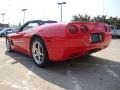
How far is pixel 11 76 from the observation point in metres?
4.77

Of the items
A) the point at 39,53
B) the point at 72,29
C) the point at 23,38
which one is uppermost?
the point at 72,29

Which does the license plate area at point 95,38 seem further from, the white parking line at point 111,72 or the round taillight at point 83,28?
the white parking line at point 111,72

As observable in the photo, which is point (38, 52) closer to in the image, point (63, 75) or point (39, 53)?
point (39, 53)

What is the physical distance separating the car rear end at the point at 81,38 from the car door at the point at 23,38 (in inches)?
62.9

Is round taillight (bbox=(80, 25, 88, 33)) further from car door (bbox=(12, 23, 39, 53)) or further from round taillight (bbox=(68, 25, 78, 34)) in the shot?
car door (bbox=(12, 23, 39, 53))

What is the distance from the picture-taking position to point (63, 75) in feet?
15.8

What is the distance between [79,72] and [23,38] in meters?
2.13

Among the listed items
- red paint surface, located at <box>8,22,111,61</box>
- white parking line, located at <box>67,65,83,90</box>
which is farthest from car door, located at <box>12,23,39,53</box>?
white parking line, located at <box>67,65,83,90</box>

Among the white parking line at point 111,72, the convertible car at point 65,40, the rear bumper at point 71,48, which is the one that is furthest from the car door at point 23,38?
the white parking line at point 111,72

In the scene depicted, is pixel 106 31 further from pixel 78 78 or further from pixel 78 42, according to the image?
pixel 78 78

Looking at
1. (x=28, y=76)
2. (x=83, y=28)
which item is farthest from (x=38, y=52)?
(x=83, y=28)

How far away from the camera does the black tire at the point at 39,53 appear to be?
526 centimetres

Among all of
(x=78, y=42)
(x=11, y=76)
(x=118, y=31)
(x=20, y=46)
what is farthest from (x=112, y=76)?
(x=118, y=31)

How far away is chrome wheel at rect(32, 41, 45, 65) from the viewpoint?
213 inches
